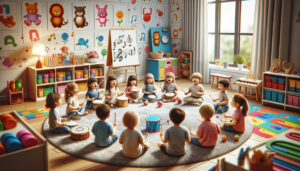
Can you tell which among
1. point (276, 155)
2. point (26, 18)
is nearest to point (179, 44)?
point (26, 18)

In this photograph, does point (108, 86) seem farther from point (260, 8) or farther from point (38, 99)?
point (260, 8)

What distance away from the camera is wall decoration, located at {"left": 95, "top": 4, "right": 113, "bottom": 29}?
7.75m

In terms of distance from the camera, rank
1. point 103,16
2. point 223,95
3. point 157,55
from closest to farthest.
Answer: point 223,95 → point 103,16 → point 157,55

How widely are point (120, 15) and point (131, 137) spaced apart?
5.24m

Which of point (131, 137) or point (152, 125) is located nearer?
point (131, 137)

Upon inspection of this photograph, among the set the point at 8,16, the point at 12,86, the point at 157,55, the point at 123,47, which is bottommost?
the point at 12,86

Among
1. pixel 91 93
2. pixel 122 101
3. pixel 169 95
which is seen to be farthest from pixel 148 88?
pixel 91 93

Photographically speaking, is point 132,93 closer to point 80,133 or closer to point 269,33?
point 80,133

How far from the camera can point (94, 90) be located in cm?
590

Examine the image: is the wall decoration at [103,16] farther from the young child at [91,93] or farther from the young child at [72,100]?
the young child at [72,100]

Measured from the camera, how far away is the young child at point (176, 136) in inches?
147

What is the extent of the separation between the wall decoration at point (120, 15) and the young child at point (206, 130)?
4.88 m

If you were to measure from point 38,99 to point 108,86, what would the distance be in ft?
5.95

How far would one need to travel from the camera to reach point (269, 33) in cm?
655
